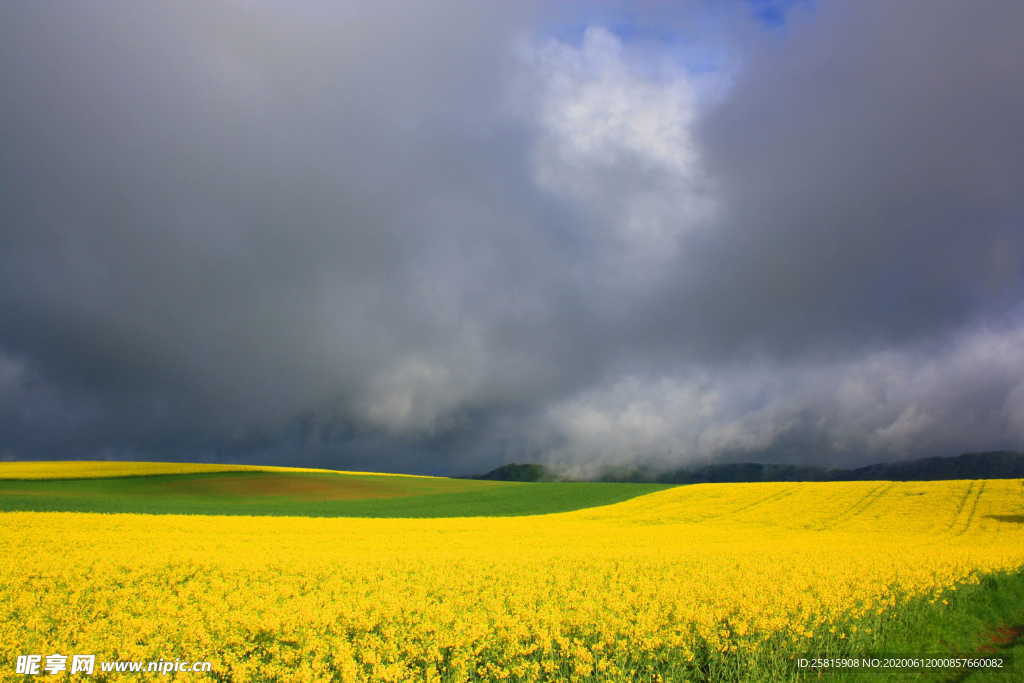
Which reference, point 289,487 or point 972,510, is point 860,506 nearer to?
point 972,510

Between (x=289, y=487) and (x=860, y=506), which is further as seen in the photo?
(x=289, y=487)

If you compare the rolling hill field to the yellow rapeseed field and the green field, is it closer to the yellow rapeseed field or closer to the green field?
the green field

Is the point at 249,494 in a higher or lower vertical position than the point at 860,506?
higher

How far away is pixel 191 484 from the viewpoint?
61.4 m


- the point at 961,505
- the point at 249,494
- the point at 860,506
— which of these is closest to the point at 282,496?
the point at 249,494

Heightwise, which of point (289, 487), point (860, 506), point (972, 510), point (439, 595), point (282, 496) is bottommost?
point (972, 510)

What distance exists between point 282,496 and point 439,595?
5042 cm

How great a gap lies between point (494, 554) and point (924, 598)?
41.9 feet

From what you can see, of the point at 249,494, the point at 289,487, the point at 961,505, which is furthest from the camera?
the point at 289,487

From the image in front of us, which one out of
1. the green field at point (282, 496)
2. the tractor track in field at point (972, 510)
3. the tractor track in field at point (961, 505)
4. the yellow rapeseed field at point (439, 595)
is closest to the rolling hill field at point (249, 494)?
the green field at point (282, 496)

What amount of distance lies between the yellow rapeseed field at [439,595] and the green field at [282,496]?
645 inches

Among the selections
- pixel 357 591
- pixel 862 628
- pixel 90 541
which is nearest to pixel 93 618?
pixel 357 591

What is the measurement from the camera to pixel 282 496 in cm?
5569

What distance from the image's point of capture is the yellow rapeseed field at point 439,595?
8.69 m
